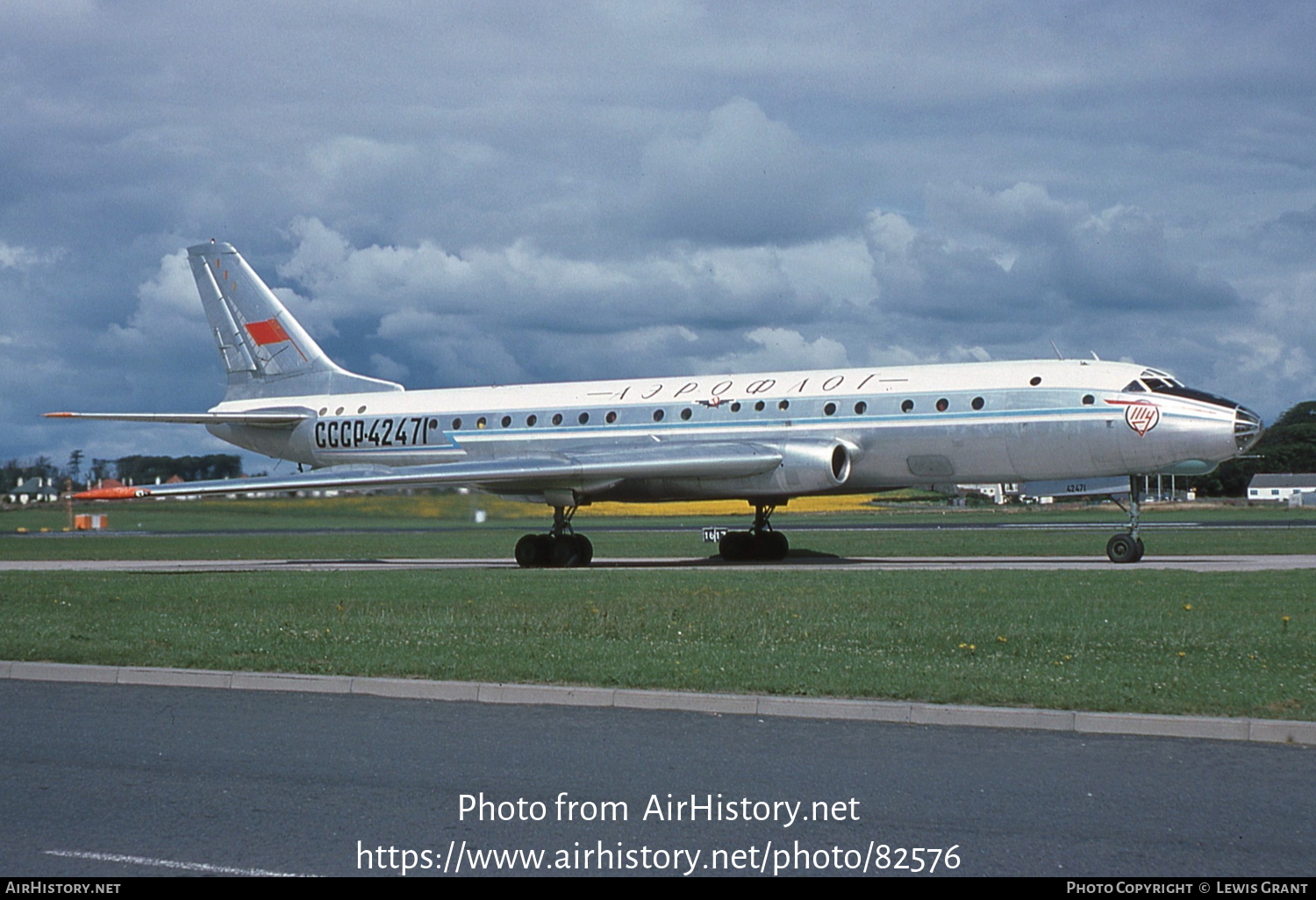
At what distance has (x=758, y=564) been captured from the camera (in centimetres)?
2542

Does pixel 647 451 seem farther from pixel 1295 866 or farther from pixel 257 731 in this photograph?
pixel 1295 866

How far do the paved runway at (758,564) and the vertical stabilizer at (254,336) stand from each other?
16.0 feet

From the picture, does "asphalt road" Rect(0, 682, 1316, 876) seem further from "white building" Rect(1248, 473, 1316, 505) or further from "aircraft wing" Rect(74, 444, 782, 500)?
"white building" Rect(1248, 473, 1316, 505)

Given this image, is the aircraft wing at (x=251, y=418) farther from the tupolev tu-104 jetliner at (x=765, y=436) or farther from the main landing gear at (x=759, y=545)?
the main landing gear at (x=759, y=545)

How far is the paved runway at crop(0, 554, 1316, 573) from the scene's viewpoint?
21703 mm

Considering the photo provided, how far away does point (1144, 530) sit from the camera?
3966cm

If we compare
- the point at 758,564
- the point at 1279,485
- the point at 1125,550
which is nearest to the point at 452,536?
the point at 758,564

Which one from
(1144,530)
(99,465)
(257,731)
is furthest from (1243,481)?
(257,731)

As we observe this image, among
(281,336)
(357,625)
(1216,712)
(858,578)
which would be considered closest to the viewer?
(1216,712)

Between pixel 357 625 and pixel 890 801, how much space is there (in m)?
8.09

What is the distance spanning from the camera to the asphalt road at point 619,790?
561 centimetres

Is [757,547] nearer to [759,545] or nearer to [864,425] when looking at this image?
[759,545]

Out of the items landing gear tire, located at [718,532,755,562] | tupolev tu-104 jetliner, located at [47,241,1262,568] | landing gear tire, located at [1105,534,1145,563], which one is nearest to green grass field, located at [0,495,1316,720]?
landing gear tire, located at [1105,534,1145,563]

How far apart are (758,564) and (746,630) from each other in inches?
506
